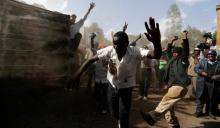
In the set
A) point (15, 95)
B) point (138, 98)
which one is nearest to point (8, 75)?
point (15, 95)

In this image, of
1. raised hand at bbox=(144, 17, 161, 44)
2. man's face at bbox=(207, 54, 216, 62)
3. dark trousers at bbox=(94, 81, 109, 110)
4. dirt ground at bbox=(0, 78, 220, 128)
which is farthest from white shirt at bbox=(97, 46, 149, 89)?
man's face at bbox=(207, 54, 216, 62)

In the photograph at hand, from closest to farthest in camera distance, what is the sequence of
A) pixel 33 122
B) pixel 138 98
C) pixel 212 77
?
pixel 33 122 → pixel 212 77 → pixel 138 98

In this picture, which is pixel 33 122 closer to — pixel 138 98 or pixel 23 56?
pixel 23 56

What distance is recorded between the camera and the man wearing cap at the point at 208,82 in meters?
9.45

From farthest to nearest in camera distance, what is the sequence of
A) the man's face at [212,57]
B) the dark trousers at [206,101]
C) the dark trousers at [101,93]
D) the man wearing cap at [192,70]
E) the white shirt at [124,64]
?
the man wearing cap at [192,70], the dark trousers at [206,101], the man's face at [212,57], the dark trousers at [101,93], the white shirt at [124,64]

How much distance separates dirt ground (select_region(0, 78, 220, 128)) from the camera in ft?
25.1

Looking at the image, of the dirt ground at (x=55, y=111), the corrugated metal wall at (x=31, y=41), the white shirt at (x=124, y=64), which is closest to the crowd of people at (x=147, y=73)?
the white shirt at (x=124, y=64)

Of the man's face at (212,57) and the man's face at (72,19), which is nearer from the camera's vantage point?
the man's face at (212,57)

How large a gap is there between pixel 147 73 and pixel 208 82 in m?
2.49

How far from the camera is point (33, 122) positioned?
299 inches

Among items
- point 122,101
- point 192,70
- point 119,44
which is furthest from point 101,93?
point 192,70

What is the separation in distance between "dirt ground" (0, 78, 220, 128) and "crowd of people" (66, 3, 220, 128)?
544 mm

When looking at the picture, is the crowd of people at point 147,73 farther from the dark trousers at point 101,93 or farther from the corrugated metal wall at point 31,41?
the corrugated metal wall at point 31,41

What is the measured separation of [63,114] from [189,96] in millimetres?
6130
